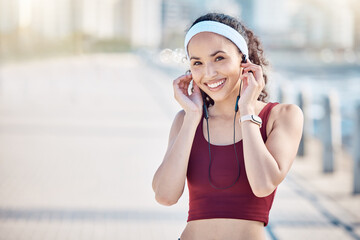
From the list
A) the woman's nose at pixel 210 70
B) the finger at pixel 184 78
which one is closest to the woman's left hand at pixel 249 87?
the woman's nose at pixel 210 70

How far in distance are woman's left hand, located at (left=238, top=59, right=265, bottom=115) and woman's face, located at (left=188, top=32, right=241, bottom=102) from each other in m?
0.04

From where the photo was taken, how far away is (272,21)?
17338 cm

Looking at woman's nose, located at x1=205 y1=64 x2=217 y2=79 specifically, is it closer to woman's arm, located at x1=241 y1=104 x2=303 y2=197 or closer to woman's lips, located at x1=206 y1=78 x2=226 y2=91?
woman's lips, located at x1=206 y1=78 x2=226 y2=91

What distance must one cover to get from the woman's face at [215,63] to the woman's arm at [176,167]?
0.52 ft

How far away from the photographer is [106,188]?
6129mm

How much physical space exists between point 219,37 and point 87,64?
41409 mm

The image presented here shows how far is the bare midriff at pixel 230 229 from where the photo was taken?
6.35ft

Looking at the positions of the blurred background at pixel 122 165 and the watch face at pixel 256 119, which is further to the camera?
the blurred background at pixel 122 165

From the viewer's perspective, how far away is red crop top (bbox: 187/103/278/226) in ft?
6.41

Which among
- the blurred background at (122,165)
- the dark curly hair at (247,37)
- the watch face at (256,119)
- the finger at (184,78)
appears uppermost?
the dark curly hair at (247,37)

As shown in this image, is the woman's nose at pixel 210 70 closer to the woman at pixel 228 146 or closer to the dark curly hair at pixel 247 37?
the woman at pixel 228 146

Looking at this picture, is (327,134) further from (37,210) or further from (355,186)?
(37,210)

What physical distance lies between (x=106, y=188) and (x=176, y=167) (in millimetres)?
Answer: 4195

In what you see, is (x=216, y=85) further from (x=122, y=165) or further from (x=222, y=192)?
(x=122, y=165)
